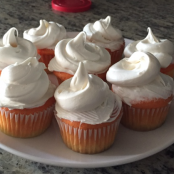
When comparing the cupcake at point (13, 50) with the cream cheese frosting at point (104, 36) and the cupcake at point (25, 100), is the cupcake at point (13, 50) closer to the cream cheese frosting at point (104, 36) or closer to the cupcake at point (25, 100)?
the cupcake at point (25, 100)

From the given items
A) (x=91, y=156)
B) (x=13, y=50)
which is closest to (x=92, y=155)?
(x=91, y=156)

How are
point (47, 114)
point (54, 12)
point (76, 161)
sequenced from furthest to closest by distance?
point (54, 12), point (47, 114), point (76, 161)

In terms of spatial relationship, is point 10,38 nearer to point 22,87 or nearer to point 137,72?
point 22,87

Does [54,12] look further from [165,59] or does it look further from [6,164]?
[6,164]

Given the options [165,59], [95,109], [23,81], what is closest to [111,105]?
[95,109]

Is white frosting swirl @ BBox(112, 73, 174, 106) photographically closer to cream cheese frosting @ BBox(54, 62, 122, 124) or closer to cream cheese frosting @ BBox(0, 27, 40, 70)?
cream cheese frosting @ BBox(54, 62, 122, 124)

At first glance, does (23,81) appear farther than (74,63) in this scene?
No

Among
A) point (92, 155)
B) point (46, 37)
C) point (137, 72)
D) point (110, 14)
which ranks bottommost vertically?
point (110, 14)
